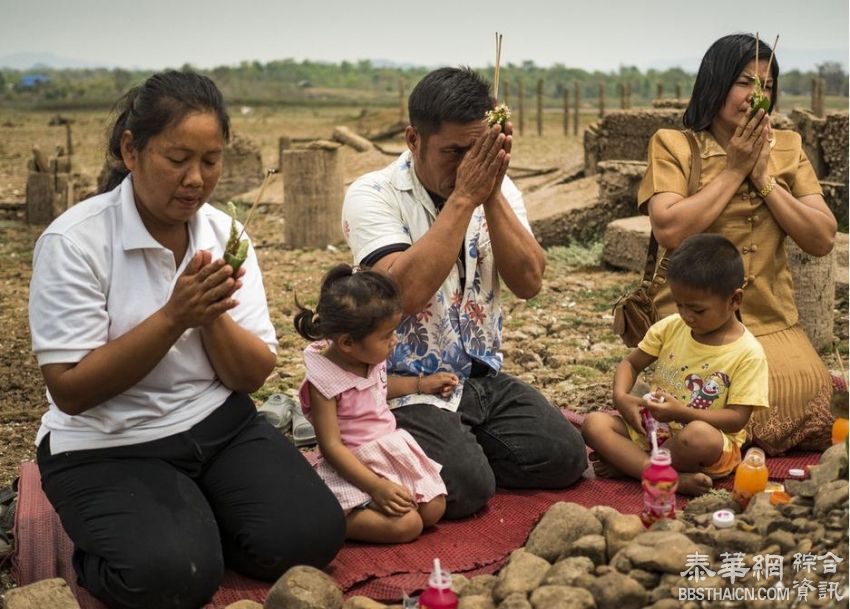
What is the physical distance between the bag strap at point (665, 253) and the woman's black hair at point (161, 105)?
1.96 metres

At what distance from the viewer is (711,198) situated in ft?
14.9

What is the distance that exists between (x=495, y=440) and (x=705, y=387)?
806mm

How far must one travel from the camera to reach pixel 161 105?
3453mm

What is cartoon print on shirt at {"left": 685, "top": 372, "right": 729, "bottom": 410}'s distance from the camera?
4266 mm

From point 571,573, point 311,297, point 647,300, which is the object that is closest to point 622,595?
point 571,573

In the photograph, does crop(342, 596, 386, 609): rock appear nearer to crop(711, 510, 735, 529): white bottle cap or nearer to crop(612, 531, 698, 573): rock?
crop(612, 531, 698, 573): rock

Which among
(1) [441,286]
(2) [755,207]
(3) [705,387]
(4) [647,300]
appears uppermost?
(2) [755,207]

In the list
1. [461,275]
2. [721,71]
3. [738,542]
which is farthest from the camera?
[721,71]

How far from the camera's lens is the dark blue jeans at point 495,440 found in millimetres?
4125

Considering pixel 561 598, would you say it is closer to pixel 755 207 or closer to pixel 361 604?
pixel 361 604

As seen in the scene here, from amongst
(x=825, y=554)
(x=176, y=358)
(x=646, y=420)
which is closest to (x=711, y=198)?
(x=646, y=420)

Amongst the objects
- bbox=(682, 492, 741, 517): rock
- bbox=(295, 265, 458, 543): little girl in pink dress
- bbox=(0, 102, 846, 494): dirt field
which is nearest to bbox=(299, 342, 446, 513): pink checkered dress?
bbox=(295, 265, 458, 543): little girl in pink dress

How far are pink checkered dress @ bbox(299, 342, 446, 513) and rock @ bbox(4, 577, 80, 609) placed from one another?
0.96 m

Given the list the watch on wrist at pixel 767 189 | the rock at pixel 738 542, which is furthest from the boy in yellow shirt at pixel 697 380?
the rock at pixel 738 542
